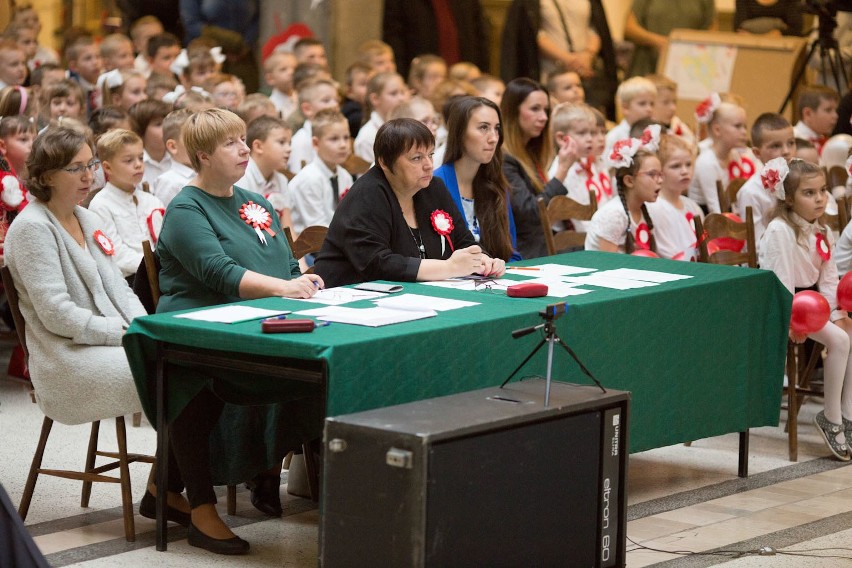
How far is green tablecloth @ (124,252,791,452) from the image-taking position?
382 cm

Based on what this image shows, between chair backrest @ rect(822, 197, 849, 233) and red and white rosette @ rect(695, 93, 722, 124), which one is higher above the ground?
red and white rosette @ rect(695, 93, 722, 124)

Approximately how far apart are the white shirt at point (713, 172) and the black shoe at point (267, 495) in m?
4.25

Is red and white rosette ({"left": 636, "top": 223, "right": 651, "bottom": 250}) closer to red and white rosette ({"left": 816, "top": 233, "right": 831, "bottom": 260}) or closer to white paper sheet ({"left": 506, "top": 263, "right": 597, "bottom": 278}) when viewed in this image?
red and white rosette ({"left": 816, "top": 233, "right": 831, "bottom": 260})

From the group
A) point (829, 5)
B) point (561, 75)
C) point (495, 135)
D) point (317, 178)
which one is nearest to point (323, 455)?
point (495, 135)

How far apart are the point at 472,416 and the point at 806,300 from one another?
2.35 m

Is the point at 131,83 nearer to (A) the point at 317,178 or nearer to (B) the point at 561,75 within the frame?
(A) the point at 317,178

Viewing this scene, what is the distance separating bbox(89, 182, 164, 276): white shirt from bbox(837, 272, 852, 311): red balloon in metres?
2.90

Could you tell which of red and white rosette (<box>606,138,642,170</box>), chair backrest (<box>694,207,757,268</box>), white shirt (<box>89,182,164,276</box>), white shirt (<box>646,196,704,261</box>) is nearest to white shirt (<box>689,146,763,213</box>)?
white shirt (<box>646,196,704,261</box>)

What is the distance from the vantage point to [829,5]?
10602 mm

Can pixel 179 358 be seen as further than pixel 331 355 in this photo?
Yes

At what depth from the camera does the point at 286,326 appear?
383 centimetres

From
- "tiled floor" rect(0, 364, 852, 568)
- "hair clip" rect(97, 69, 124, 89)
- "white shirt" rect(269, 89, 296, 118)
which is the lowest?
"tiled floor" rect(0, 364, 852, 568)

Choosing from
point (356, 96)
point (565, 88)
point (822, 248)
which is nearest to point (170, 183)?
point (822, 248)

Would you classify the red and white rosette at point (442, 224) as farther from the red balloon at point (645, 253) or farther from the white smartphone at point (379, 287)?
the red balloon at point (645, 253)
